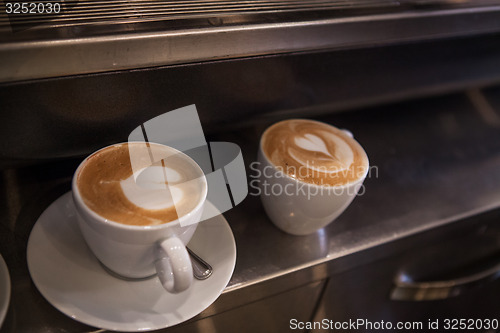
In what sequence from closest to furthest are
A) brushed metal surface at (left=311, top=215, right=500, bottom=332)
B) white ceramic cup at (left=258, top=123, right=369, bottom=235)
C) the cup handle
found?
the cup handle → white ceramic cup at (left=258, top=123, right=369, bottom=235) → brushed metal surface at (left=311, top=215, right=500, bottom=332)

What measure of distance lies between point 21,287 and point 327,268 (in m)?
0.43

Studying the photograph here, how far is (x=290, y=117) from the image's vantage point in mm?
778

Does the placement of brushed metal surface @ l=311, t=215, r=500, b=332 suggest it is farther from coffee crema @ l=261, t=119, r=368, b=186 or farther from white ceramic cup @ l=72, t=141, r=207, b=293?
white ceramic cup @ l=72, t=141, r=207, b=293

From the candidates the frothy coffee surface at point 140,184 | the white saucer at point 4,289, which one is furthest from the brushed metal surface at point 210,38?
the white saucer at point 4,289

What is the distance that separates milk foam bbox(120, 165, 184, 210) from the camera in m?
0.51

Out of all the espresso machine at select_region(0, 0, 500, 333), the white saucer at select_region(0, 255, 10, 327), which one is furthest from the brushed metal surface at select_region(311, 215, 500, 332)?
the white saucer at select_region(0, 255, 10, 327)

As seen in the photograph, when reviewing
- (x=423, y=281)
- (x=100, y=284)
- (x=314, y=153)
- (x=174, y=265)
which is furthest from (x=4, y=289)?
(x=423, y=281)

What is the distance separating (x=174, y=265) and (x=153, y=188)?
108mm

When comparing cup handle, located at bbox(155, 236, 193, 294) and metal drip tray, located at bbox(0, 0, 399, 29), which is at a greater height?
metal drip tray, located at bbox(0, 0, 399, 29)

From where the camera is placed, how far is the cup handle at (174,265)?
47cm

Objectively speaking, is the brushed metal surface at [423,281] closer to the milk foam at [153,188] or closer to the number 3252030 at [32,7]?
the milk foam at [153,188]

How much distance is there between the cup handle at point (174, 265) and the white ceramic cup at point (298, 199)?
0.18 m

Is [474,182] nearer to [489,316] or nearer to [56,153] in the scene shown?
[489,316]

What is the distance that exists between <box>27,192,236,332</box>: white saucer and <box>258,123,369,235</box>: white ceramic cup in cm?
9
